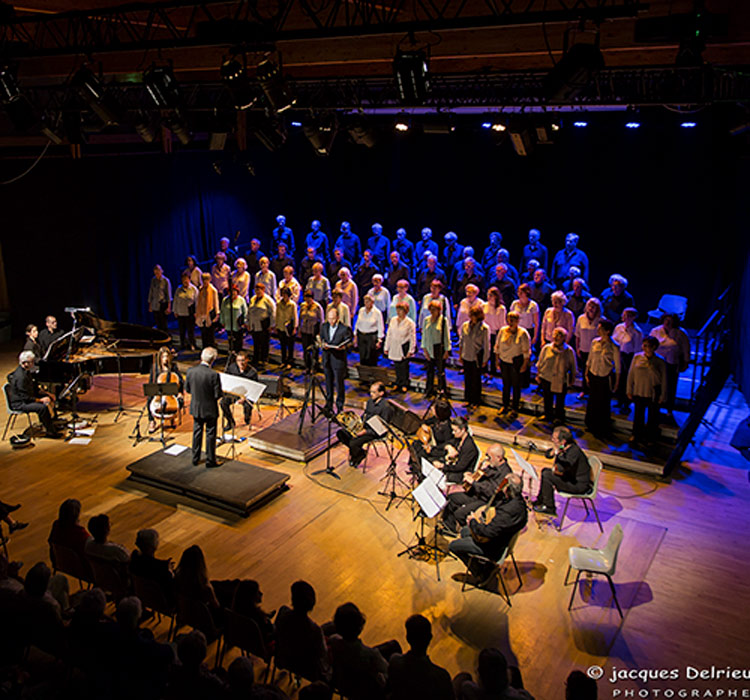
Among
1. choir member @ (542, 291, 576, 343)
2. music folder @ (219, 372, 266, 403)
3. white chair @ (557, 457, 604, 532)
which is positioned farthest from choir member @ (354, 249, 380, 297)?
white chair @ (557, 457, 604, 532)

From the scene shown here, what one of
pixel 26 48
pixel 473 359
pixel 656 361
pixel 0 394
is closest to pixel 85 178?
pixel 0 394

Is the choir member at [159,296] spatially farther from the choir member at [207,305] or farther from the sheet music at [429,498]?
the sheet music at [429,498]

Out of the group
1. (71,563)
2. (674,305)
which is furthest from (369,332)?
(71,563)

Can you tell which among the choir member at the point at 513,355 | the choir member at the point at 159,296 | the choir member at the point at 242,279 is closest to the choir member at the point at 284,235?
the choir member at the point at 242,279

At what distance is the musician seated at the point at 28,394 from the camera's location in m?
9.12

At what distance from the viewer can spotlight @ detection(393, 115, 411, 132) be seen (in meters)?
9.13

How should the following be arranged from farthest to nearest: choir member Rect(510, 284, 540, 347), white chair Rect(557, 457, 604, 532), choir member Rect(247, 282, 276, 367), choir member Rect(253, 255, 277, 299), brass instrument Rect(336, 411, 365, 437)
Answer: choir member Rect(253, 255, 277, 299)
choir member Rect(247, 282, 276, 367)
choir member Rect(510, 284, 540, 347)
brass instrument Rect(336, 411, 365, 437)
white chair Rect(557, 457, 604, 532)

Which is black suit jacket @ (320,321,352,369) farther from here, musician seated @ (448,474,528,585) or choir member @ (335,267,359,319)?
musician seated @ (448,474,528,585)

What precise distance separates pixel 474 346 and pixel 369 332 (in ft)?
6.43

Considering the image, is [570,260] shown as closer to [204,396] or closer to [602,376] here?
[602,376]

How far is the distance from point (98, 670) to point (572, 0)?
7.03 meters

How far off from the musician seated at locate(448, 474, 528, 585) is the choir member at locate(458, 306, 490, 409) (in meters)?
3.85

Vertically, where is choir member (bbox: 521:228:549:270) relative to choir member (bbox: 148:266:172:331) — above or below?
above

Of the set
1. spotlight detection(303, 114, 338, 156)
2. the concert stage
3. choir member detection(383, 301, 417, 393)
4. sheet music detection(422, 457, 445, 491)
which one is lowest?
the concert stage
